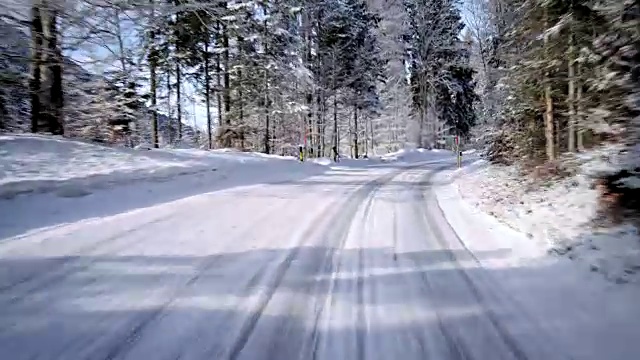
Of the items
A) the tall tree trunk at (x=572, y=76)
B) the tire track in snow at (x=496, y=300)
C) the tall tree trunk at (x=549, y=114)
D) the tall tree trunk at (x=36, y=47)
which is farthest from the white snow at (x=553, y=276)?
the tall tree trunk at (x=36, y=47)

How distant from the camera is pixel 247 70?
23.4 m

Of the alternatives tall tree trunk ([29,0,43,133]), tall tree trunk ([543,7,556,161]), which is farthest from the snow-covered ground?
tall tree trunk ([29,0,43,133])

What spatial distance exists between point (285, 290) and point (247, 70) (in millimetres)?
20905

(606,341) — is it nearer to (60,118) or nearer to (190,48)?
(60,118)

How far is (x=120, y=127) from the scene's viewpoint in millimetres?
20156

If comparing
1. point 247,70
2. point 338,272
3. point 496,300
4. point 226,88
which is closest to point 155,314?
point 338,272

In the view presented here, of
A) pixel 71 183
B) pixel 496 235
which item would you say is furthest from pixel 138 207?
pixel 496 235

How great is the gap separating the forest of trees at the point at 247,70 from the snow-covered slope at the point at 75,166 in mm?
1430

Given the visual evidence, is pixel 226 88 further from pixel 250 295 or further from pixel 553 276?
pixel 553 276

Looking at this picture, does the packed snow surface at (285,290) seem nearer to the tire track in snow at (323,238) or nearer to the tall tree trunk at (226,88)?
the tire track in snow at (323,238)

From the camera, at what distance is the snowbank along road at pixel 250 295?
3.05 metres

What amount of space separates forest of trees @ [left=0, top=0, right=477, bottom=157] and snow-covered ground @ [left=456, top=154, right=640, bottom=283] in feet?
23.2

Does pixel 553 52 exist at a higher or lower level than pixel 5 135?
higher

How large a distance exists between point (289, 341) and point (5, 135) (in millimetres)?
10250
